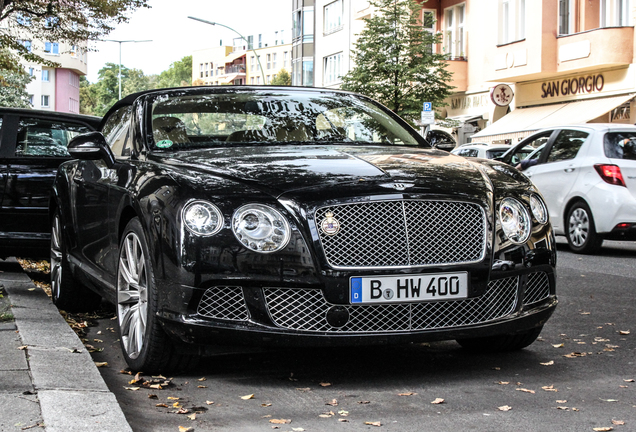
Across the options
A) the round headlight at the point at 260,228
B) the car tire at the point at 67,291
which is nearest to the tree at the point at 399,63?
the car tire at the point at 67,291

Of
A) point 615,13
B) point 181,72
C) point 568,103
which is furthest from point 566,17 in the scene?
point 181,72

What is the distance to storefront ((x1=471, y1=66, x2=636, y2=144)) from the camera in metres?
26.1

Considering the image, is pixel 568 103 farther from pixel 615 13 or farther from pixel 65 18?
pixel 65 18

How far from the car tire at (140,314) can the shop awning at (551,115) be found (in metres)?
20.2

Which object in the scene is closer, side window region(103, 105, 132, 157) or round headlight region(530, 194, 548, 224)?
round headlight region(530, 194, 548, 224)

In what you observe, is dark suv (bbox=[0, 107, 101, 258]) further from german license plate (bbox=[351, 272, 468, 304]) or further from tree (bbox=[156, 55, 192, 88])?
tree (bbox=[156, 55, 192, 88])

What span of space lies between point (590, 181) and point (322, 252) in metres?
8.30

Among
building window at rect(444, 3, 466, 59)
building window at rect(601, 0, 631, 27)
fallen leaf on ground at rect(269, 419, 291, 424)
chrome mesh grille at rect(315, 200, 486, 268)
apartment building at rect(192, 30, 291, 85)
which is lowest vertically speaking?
fallen leaf on ground at rect(269, 419, 291, 424)

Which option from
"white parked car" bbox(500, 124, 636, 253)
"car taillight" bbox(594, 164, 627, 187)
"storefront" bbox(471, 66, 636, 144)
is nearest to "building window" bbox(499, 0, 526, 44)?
"storefront" bbox(471, 66, 636, 144)

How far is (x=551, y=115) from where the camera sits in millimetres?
28922

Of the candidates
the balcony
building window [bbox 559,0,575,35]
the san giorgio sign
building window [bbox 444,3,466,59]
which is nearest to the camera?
the balcony

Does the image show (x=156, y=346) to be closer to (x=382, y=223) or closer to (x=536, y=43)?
(x=382, y=223)

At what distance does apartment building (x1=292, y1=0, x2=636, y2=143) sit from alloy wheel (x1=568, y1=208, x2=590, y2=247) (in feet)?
46.6

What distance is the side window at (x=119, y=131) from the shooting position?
5.97 m
